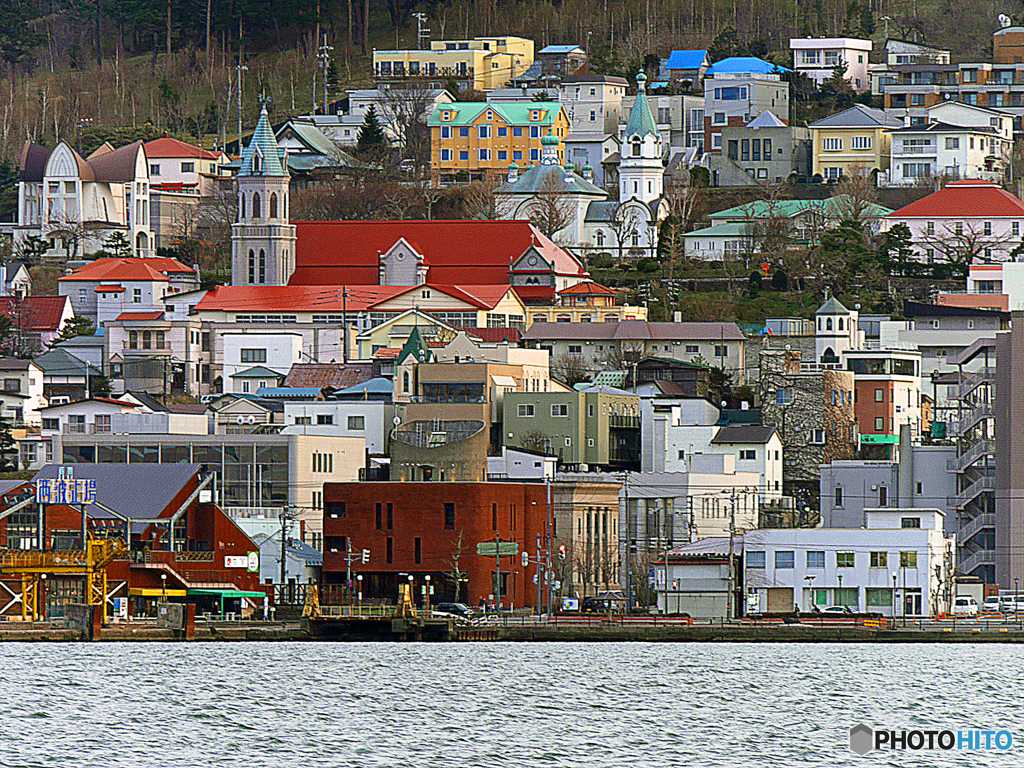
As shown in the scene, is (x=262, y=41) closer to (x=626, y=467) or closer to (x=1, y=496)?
(x=626, y=467)

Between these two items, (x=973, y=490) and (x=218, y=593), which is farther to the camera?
(x=973, y=490)

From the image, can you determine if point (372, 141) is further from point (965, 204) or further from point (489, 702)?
point (489, 702)

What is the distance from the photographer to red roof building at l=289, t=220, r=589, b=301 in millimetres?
139000

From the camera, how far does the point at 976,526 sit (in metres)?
89.4

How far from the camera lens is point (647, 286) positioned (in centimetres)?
13675

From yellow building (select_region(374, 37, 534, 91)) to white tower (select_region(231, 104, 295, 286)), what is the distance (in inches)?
1148

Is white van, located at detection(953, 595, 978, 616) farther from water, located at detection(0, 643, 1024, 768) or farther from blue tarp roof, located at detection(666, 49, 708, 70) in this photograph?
blue tarp roof, located at detection(666, 49, 708, 70)

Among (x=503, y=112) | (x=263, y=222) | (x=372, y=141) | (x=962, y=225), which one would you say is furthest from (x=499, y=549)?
(x=503, y=112)

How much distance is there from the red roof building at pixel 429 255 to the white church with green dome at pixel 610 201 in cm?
416

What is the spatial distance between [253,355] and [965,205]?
43.1 meters

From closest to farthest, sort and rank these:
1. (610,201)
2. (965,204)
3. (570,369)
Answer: (570,369) → (965,204) → (610,201)

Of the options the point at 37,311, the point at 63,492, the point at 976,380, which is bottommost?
the point at 63,492

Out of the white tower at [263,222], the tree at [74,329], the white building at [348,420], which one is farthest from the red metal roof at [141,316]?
the white building at [348,420]

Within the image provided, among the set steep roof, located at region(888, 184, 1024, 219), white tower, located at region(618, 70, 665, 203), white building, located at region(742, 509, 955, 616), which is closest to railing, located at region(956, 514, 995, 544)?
white building, located at region(742, 509, 955, 616)
